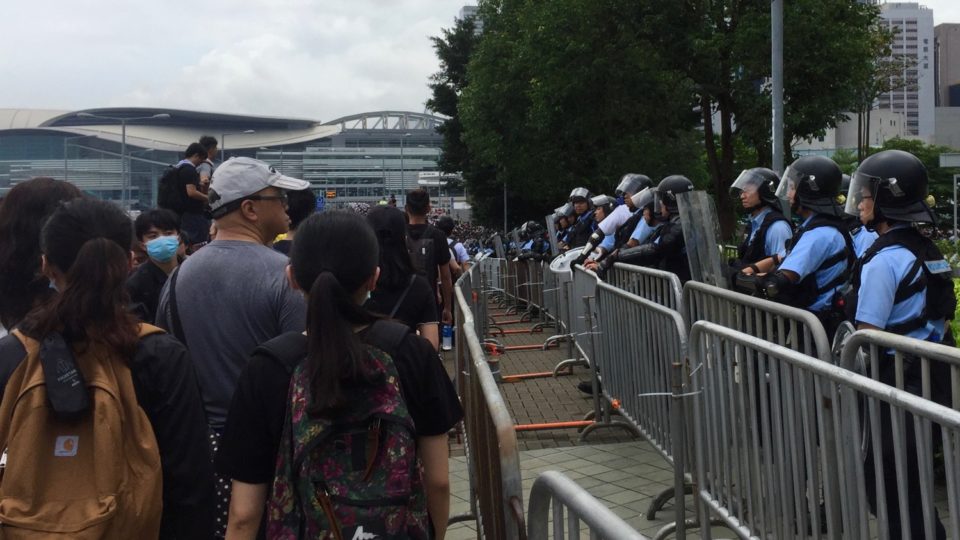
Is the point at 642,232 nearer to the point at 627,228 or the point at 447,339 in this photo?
the point at 627,228

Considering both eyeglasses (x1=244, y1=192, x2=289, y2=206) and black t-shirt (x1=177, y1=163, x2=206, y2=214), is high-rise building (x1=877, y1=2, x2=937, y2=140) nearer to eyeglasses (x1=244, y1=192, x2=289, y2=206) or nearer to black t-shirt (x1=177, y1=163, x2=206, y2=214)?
black t-shirt (x1=177, y1=163, x2=206, y2=214)

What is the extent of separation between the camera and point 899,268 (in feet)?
13.2

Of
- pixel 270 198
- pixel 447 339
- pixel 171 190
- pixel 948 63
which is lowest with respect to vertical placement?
pixel 447 339

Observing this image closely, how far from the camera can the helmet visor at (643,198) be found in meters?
9.22

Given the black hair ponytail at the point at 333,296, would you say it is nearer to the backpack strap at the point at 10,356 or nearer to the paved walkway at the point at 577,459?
the backpack strap at the point at 10,356

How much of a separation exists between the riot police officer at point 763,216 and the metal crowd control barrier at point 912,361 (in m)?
2.86

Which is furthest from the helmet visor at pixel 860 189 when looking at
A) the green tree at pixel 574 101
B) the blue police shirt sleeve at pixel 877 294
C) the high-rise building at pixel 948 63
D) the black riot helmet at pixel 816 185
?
the high-rise building at pixel 948 63

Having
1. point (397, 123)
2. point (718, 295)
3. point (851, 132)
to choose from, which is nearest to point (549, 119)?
point (718, 295)

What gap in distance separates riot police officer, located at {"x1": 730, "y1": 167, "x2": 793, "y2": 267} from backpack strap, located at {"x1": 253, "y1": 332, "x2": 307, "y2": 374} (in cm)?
484

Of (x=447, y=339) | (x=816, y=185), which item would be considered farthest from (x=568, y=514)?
(x=447, y=339)

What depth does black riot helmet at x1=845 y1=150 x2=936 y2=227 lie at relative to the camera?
427cm

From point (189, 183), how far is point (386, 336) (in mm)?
6080

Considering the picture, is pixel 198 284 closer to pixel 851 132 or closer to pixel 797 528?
pixel 797 528

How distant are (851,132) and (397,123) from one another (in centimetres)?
9782
